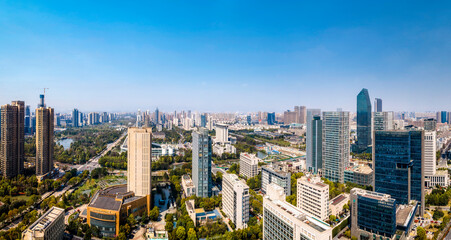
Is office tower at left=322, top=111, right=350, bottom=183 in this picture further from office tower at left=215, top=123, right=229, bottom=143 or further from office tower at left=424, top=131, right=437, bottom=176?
office tower at left=215, top=123, right=229, bottom=143

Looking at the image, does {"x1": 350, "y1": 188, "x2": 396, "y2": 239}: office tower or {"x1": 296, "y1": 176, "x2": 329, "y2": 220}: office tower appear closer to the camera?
{"x1": 350, "y1": 188, "x2": 396, "y2": 239}: office tower

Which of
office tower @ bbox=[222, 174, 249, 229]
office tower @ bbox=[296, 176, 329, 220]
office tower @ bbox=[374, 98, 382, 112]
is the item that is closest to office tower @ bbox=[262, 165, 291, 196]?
office tower @ bbox=[296, 176, 329, 220]

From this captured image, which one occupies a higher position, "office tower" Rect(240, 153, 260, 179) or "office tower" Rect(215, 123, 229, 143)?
"office tower" Rect(215, 123, 229, 143)

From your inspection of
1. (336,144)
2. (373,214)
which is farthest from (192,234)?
(336,144)

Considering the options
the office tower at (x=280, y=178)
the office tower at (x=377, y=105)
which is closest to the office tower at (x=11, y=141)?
the office tower at (x=280, y=178)

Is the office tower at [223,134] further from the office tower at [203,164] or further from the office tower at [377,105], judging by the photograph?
the office tower at [377,105]

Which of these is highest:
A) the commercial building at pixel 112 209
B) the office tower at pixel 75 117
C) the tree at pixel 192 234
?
the office tower at pixel 75 117

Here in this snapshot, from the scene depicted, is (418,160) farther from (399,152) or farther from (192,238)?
(192,238)
